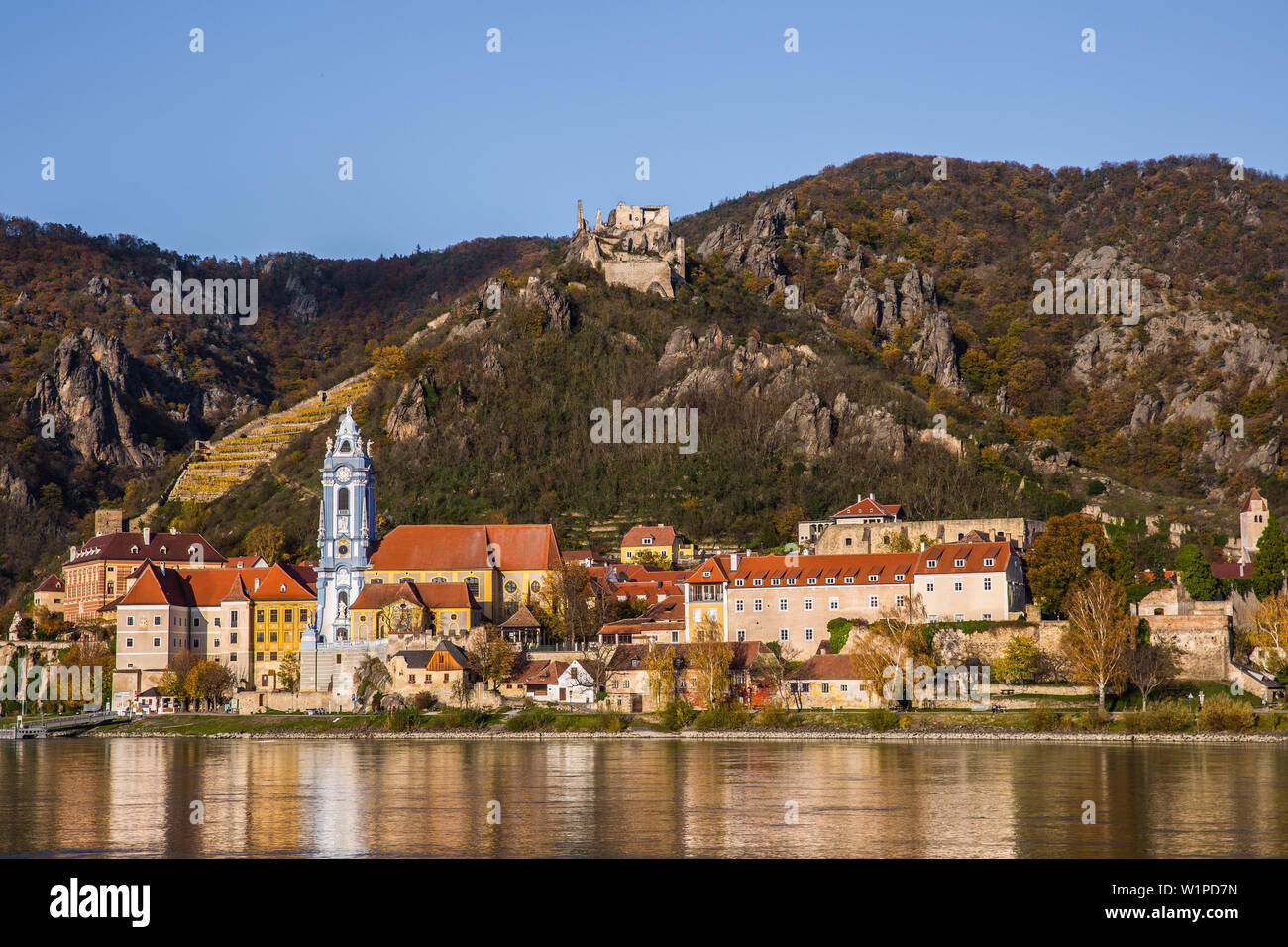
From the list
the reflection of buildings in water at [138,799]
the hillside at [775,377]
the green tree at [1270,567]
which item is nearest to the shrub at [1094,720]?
the green tree at [1270,567]

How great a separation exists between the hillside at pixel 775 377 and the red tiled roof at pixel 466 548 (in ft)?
44.6

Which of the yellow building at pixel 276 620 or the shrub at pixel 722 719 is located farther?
the yellow building at pixel 276 620

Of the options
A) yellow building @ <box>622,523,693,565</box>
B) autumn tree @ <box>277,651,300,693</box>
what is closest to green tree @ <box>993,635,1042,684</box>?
yellow building @ <box>622,523,693,565</box>

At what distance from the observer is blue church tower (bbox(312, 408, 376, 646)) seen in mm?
76500

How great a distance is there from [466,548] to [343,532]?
637cm

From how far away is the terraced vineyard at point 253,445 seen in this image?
116 m

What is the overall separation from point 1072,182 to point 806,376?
81.4 metres

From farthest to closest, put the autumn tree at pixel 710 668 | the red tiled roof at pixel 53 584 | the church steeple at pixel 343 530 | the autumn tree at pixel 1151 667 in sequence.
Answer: the red tiled roof at pixel 53 584 < the church steeple at pixel 343 530 < the autumn tree at pixel 710 668 < the autumn tree at pixel 1151 667

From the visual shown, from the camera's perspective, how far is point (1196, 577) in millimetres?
66438

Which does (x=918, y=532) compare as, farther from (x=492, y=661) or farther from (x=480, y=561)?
(x=492, y=661)

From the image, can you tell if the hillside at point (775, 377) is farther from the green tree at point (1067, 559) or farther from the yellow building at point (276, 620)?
the yellow building at point (276, 620)

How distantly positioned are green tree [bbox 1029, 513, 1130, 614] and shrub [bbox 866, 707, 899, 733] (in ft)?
38.5

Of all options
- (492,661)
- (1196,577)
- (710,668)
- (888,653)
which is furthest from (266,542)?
(1196,577)
